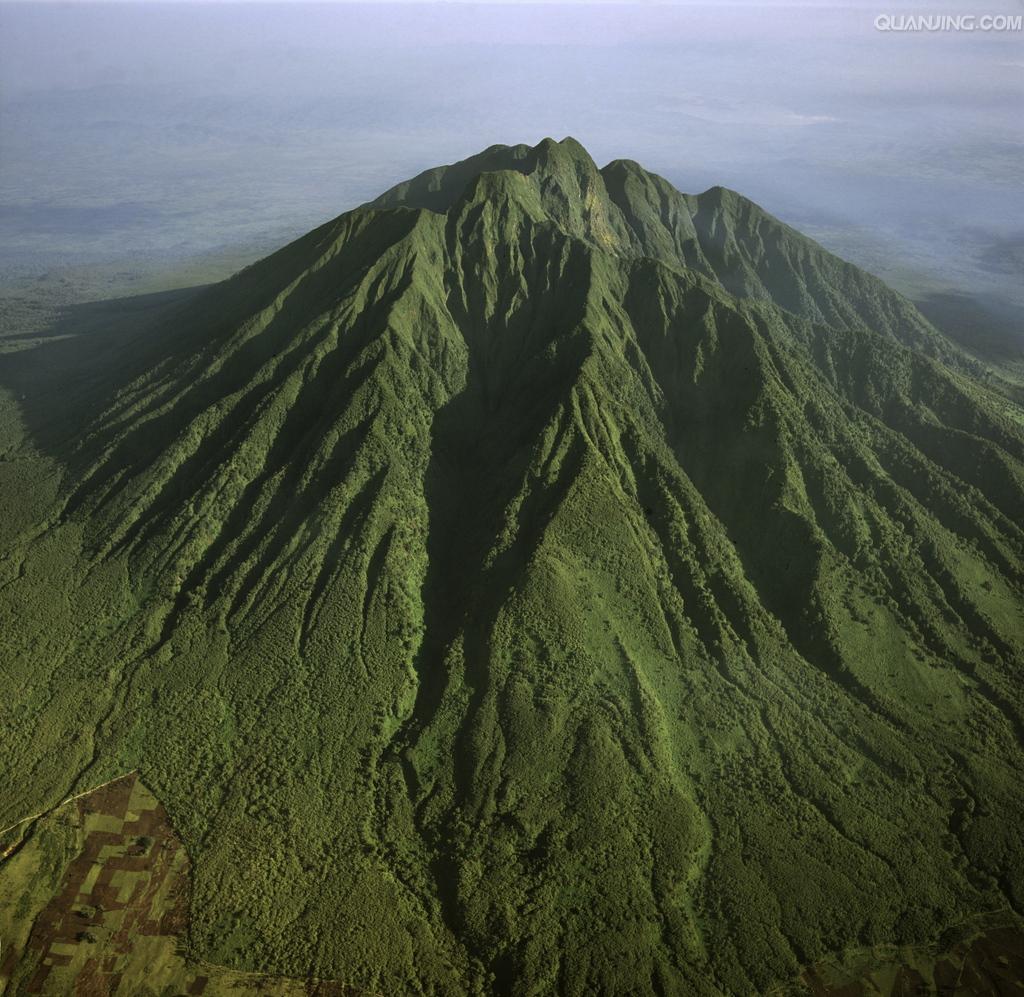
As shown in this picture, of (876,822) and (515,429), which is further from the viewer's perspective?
(515,429)

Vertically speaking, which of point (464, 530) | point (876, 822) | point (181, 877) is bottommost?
point (876, 822)

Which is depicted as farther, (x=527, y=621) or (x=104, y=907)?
(x=527, y=621)

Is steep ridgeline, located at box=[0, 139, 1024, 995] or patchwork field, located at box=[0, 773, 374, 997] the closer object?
patchwork field, located at box=[0, 773, 374, 997]

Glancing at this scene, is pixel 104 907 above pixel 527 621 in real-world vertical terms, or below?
below

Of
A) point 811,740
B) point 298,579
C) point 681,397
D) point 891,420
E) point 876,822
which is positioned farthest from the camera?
point 891,420

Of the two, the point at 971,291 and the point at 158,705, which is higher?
the point at 158,705

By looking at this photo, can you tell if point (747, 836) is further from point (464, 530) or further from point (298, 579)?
point (298, 579)

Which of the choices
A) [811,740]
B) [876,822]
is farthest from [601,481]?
[876,822]

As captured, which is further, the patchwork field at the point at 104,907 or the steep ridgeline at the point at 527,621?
the steep ridgeline at the point at 527,621
